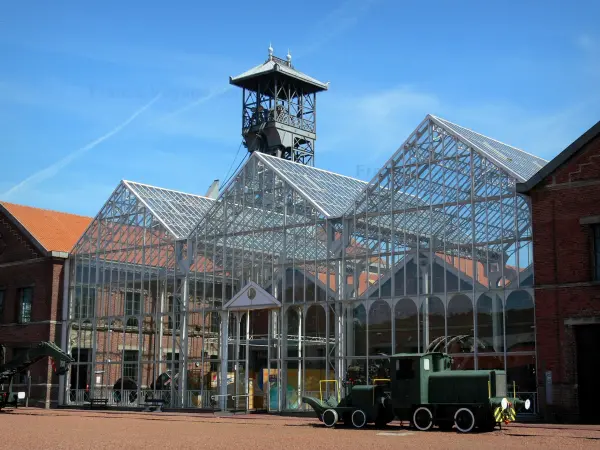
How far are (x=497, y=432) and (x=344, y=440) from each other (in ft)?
18.4

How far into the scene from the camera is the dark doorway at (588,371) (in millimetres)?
29891

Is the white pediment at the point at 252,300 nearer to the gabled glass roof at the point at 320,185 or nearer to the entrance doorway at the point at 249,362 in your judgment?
the entrance doorway at the point at 249,362

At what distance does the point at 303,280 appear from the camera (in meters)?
39.1

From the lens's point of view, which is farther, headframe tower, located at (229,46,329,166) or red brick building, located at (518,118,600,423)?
headframe tower, located at (229,46,329,166)

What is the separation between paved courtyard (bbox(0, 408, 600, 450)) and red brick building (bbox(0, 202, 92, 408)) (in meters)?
17.1

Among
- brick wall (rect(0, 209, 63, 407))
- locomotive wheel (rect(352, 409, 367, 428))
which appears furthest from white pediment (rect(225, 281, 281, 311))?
brick wall (rect(0, 209, 63, 407))

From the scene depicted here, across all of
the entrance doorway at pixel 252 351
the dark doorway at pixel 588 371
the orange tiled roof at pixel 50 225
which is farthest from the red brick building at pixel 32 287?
the dark doorway at pixel 588 371

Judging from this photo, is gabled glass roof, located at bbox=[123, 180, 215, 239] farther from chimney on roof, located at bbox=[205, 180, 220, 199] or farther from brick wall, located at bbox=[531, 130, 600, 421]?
brick wall, located at bbox=[531, 130, 600, 421]

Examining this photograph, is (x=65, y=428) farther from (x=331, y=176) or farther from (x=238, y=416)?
(x=331, y=176)

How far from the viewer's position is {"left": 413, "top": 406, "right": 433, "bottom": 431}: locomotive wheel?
1054 inches

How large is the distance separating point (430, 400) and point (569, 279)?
736 centimetres

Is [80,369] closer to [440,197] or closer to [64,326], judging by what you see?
[64,326]

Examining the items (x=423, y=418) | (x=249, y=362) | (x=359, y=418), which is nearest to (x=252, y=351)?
(x=249, y=362)

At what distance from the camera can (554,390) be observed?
30.5 m
